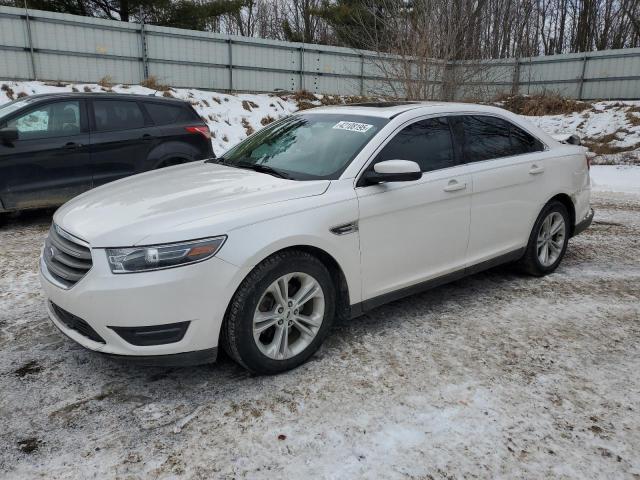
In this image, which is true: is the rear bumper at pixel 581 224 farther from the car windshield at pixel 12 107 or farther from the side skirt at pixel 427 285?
the car windshield at pixel 12 107

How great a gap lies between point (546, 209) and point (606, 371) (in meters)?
1.90

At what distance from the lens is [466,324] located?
12.9ft

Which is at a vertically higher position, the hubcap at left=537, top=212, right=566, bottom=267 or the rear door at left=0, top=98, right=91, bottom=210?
the rear door at left=0, top=98, right=91, bottom=210

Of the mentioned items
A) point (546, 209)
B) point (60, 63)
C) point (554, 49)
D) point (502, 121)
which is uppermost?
point (554, 49)

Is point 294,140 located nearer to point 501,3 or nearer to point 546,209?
point 546,209

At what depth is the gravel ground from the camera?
2.44 metres

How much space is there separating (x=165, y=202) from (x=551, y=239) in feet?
11.9

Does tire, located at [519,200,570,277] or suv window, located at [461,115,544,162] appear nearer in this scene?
suv window, located at [461,115,544,162]

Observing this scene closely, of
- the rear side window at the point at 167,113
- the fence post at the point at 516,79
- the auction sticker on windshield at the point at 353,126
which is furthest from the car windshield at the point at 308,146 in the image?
the fence post at the point at 516,79

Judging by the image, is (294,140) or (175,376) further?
(294,140)

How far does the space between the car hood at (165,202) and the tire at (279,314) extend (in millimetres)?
382

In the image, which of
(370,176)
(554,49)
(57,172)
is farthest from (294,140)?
(554,49)

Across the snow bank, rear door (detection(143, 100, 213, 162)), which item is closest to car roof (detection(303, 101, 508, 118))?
rear door (detection(143, 100, 213, 162))

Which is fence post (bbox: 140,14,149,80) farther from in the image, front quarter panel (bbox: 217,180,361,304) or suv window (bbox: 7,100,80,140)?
front quarter panel (bbox: 217,180,361,304)
